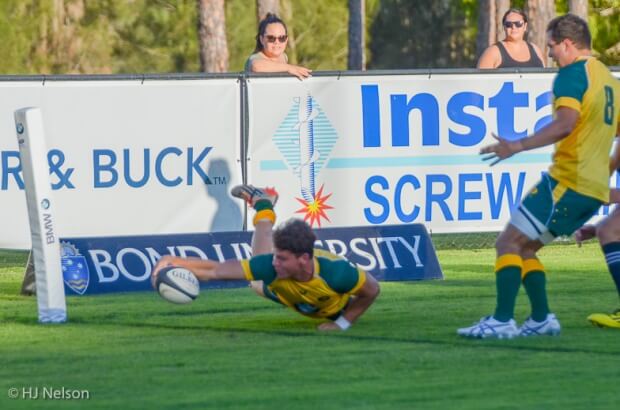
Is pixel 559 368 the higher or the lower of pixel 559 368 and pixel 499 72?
the lower

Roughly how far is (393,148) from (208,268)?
4.87 metres

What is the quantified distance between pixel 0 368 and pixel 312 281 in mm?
2075

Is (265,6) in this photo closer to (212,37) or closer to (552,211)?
(212,37)

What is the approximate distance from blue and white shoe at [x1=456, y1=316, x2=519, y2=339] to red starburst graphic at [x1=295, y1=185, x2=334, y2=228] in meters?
4.60

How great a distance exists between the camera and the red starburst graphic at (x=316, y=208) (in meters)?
14.3

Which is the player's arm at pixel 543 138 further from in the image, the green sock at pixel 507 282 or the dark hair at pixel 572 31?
the green sock at pixel 507 282

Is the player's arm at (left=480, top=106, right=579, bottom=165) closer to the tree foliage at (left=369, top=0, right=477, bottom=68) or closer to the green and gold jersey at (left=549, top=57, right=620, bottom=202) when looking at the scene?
the green and gold jersey at (left=549, top=57, right=620, bottom=202)

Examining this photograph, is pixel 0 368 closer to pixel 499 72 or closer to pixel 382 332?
pixel 382 332

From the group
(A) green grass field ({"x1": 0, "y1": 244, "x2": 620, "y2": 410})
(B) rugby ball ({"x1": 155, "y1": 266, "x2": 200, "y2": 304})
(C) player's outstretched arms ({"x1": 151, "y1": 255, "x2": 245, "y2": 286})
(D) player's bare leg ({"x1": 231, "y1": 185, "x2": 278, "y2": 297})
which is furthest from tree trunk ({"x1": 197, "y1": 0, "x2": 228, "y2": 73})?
(B) rugby ball ({"x1": 155, "y1": 266, "x2": 200, "y2": 304})

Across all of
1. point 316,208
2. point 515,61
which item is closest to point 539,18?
point 515,61

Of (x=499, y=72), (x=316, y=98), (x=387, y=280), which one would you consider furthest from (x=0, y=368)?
(x=499, y=72)

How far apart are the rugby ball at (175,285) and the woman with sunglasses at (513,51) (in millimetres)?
6374

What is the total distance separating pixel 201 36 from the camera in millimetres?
35281

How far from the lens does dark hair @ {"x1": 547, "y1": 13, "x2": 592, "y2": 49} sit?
9.66m
